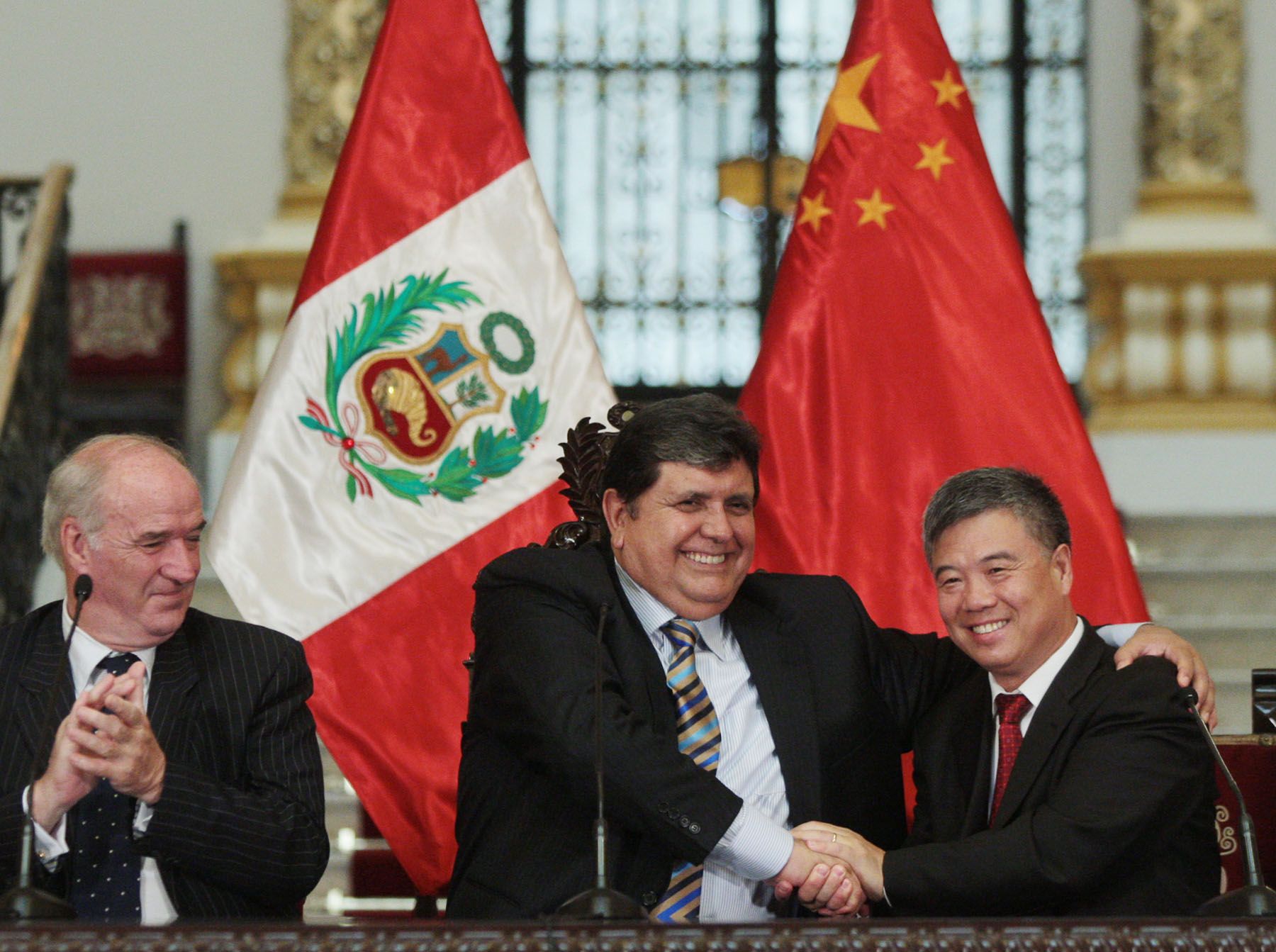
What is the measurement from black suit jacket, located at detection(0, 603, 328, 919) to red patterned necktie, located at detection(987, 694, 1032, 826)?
0.94 meters

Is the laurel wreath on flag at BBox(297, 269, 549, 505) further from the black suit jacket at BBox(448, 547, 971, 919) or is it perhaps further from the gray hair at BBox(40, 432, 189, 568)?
the gray hair at BBox(40, 432, 189, 568)

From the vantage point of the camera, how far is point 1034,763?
7.52ft

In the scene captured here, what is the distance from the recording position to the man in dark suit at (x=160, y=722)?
216 centimetres

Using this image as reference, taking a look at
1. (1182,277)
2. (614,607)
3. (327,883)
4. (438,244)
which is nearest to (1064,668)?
(614,607)

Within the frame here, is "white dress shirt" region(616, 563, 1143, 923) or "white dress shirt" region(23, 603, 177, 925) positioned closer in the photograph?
"white dress shirt" region(23, 603, 177, 925)

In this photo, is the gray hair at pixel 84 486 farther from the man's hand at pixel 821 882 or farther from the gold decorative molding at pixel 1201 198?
the gold decorative molding at pixel 1201 198

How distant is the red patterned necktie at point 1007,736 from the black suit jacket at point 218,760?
0.94 m

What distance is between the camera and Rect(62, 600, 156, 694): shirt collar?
7.57 ft

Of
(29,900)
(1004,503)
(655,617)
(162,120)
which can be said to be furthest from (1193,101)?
(29,900)

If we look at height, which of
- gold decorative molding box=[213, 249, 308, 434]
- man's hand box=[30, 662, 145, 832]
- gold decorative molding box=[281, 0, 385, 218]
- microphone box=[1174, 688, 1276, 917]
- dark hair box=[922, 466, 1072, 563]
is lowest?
microphone box=[1174, 688, 1276, 917]

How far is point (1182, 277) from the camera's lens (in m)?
5.80

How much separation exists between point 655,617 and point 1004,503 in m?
0.54

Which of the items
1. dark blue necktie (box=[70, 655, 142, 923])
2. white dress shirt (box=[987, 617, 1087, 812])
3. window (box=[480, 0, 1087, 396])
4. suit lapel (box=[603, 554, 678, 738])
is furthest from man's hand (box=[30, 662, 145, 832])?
window (box=[480, 0, 1087, 396])

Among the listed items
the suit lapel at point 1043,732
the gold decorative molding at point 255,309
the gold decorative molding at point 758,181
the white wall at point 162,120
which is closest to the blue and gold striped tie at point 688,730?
the suit lapel at point 1043,732
